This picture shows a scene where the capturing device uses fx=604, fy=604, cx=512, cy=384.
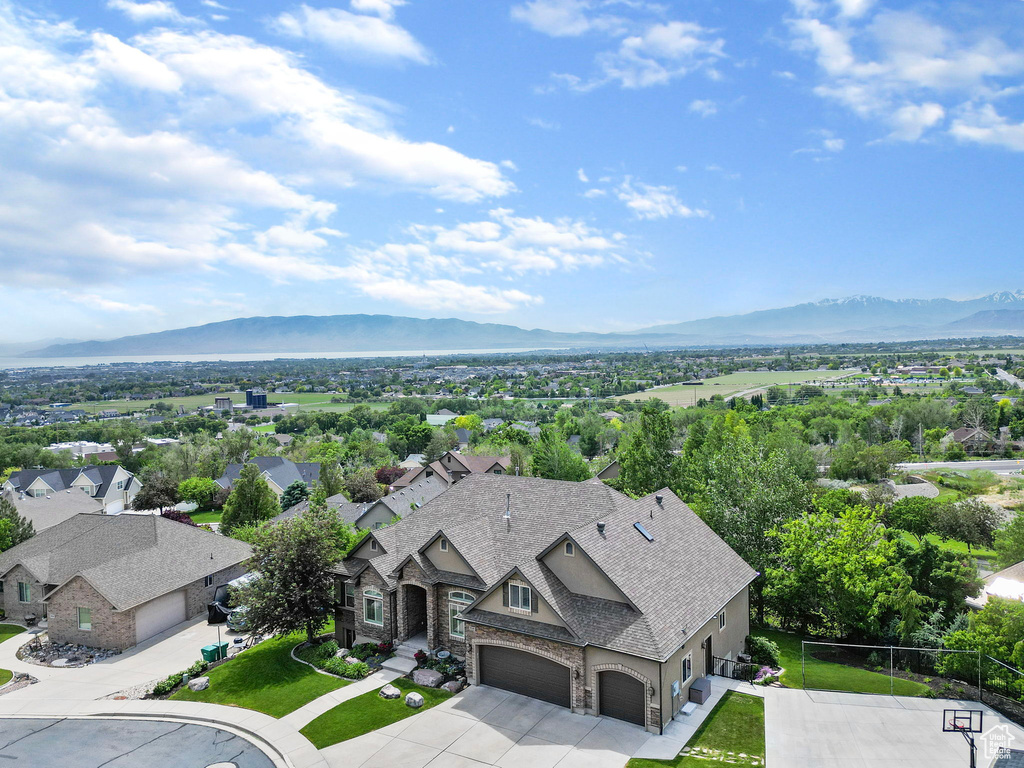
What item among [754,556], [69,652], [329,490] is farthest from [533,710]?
[329,490]

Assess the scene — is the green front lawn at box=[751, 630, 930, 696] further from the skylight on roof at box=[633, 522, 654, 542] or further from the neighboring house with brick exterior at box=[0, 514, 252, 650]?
the neighboring house with brick exterior at box=[0, 514, 252, 650]

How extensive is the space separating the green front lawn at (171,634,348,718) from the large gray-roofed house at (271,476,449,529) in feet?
76.5

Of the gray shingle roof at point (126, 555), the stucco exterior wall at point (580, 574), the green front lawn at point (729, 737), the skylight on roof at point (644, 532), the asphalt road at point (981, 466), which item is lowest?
the asphalt road at point (981, 466)

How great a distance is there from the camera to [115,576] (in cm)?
3472

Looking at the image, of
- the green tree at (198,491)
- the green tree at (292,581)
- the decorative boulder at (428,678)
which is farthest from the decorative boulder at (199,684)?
the green tree at (198,491)

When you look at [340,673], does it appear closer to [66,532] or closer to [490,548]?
[490,548]

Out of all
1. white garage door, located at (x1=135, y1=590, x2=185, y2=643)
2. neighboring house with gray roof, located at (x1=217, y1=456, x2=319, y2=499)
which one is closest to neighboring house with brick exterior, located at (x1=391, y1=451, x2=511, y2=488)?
neighboring house with gray roof, located at (x1=217, y1=456, x2=319, y2=499)

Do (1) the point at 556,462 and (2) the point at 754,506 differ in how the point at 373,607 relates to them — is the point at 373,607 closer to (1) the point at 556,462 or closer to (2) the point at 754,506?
(2) the point at 754,506

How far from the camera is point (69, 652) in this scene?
32875 millimetres

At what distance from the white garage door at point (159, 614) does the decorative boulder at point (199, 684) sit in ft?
29.9

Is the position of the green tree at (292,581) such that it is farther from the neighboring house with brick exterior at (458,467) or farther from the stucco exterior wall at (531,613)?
the neighboring house with brick exterior at (458,467)

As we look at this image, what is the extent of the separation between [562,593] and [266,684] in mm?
14204

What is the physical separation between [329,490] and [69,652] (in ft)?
117

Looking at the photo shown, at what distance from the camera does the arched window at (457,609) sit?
27.4m
